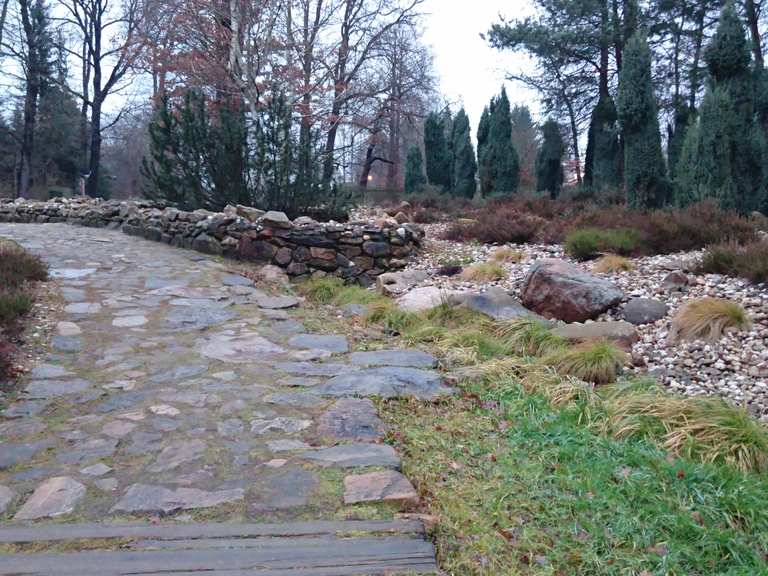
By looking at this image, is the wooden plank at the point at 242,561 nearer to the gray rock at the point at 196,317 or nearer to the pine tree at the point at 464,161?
the gray rock at the point at 196,317

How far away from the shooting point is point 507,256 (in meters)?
6.64

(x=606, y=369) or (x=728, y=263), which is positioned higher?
(x=728, y=263)

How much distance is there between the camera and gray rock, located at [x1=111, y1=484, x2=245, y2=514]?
1.97 meters

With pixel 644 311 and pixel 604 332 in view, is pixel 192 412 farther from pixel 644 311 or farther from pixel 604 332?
pixel 644 311

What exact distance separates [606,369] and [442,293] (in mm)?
2015

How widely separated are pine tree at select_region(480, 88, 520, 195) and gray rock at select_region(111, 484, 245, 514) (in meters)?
14.9

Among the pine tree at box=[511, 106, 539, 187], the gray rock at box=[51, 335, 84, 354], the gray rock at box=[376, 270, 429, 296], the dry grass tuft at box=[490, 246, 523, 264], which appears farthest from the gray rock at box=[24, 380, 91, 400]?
the pine tree at box=[511, 106, 539, 187]

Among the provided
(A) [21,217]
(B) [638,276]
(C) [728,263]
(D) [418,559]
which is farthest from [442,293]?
(A) [21,217]

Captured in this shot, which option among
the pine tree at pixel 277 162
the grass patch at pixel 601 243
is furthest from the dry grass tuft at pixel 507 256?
the pine tree at pixel 277 162

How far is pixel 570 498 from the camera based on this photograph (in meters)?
2.12

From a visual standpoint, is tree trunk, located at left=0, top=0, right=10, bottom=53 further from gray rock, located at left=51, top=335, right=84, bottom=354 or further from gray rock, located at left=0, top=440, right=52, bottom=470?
gray rock, located at left=0, top=440, right=52, bottom=470

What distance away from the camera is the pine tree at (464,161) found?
1842 cm

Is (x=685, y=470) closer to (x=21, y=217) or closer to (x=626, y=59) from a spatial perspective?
(x=626, y=59)

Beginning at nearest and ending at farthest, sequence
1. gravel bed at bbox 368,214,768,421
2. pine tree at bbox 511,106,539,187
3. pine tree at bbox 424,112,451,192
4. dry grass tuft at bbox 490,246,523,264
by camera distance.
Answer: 1. gravel bed at bbox 368,214,768,421
2. dry grass tuft at bbox 490,246,523,264
3. pine tree at bbox 424,112,451,192
4. pine tree at bbox 511,106,539,187
